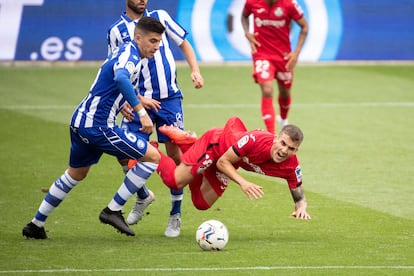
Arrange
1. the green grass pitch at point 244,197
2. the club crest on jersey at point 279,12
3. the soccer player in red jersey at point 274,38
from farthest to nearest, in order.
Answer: the club crest on jersey at point 279,12 → the soccer player in red jersey at point 274,38 → the green grass pitch at point 244,197

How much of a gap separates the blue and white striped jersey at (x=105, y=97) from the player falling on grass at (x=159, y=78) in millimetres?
866

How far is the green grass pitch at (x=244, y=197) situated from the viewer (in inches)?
337

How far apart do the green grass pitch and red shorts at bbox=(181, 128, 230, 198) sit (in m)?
0.47

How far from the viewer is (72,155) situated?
9.48 meters

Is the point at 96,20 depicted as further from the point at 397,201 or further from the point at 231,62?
the point at 397,201

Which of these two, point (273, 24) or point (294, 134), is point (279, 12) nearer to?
point (273, 24)

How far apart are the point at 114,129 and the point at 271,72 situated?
6.40 meters

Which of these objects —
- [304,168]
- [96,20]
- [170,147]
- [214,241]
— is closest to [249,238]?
[214,241]

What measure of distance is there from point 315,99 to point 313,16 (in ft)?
10.7

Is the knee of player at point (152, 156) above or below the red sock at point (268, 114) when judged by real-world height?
above

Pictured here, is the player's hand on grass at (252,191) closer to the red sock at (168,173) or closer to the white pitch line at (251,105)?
the red sock at (168,173)

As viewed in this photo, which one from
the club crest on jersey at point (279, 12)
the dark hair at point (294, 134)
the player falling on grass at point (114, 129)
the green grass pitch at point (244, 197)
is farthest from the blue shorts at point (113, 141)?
the club crest on jersey at point (279, 12)

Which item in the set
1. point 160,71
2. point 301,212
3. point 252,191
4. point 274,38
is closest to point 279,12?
point 274,38

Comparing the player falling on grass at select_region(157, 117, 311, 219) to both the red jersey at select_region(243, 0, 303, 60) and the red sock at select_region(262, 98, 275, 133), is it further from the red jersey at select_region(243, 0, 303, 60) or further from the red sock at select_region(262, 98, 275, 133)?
the red jersey at select_region(243, 0, 303, 60)
